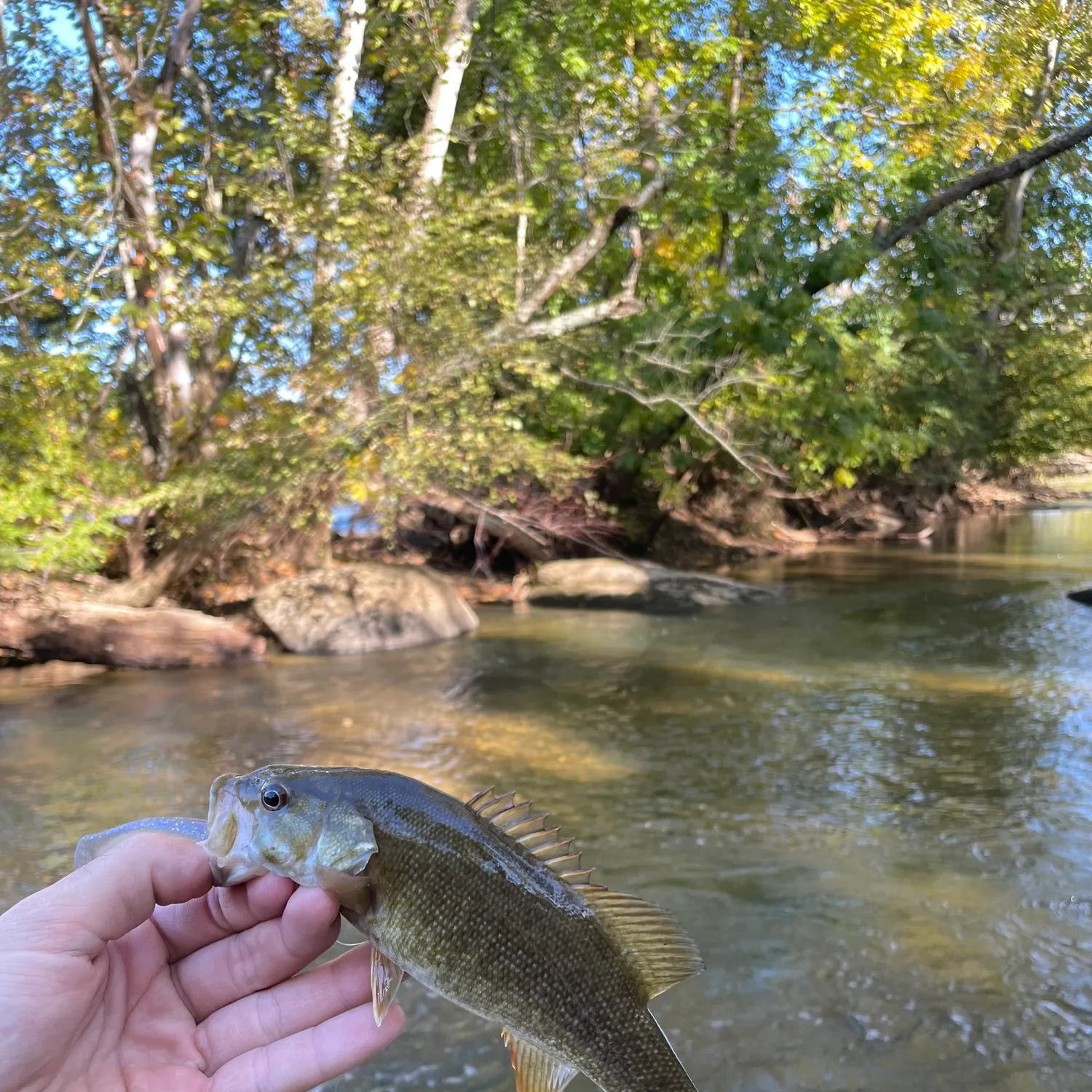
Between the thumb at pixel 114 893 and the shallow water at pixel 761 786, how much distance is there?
2.82 metres

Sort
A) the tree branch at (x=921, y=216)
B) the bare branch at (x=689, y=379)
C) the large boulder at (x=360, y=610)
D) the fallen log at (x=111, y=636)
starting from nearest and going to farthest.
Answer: the fallen log at (x=111, y=636), the large boulder at (x=360, y=610), the tree branch at (x=921, y=216), the bare branch at (x=689, y=379)

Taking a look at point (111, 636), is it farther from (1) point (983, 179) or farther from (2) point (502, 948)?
(1) point (983, 179)

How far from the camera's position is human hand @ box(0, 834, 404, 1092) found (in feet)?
7.23

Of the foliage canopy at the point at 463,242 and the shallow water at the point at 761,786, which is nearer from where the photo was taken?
the shallow water at the point at 761,786

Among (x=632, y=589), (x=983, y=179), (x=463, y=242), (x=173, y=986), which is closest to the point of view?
(x=173, y=986)

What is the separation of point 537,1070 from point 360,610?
12699 mm

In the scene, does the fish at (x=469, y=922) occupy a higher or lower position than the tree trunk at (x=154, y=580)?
higher

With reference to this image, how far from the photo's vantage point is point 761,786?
8.27m

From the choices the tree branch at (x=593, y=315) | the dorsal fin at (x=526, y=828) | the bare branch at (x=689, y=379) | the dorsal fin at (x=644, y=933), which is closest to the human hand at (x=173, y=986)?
the dorsal fin at (x=526, y=828)

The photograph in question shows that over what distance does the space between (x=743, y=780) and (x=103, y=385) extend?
1082cm

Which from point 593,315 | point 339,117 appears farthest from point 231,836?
point 593,315

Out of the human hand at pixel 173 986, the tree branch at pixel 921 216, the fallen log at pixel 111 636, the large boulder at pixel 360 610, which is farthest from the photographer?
the tree branch at pixel 921 216

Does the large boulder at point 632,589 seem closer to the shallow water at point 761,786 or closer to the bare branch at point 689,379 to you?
the shallow water at point 761,786

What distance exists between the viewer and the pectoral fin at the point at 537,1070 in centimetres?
214
